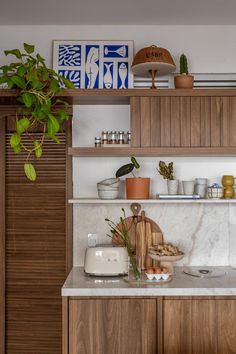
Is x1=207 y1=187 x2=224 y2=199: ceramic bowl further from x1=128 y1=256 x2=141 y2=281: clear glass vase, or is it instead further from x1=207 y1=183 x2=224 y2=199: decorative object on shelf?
x1=128 y1=256 x2=141 y2=281: clear glass vase

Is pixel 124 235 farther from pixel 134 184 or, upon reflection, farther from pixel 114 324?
pixel 114 324

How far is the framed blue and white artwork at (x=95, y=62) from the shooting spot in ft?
10.4

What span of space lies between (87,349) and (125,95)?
165 cm

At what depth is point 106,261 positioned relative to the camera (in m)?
2.83

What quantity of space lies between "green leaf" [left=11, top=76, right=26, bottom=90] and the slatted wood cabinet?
135 cm

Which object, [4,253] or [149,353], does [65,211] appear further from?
[149,353]

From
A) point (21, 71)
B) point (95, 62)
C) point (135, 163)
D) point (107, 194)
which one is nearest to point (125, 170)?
point (135, 163)

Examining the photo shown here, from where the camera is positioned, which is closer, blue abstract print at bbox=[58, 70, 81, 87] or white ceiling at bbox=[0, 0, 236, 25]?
white ceiling at bbox=[0, 0, 236, 25]

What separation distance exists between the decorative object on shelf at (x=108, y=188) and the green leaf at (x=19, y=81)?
839 mm

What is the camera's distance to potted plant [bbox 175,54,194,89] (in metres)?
2.95

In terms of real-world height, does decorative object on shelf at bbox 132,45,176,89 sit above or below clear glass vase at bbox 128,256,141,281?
above

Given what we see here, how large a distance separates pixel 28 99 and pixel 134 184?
0.92 m

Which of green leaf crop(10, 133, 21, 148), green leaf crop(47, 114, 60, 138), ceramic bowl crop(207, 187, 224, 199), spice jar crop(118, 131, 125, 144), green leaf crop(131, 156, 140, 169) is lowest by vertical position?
ceramic bowl crop(207, 187, 224, 199)

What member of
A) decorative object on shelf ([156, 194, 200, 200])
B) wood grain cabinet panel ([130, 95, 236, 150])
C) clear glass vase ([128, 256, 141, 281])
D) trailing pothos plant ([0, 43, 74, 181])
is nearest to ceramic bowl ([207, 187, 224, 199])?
decorative object on shelf ([156, 194, 200, 200])
